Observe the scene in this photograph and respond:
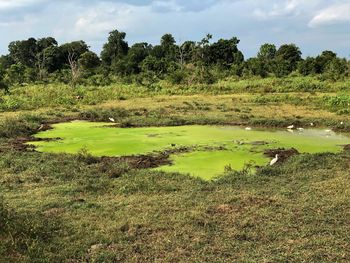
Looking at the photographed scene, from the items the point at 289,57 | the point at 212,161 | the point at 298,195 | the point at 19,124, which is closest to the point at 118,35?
the point at 289,57

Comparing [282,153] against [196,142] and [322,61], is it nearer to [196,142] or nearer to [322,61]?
[196,142]

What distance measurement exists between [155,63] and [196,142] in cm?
2797

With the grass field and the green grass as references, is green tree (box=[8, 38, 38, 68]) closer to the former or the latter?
the grass field

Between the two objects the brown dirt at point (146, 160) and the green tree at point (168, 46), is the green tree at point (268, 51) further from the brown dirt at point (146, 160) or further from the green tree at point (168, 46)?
the brown dirt at point (146, 160)

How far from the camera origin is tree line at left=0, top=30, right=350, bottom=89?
34.2m

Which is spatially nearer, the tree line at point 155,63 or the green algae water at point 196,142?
the green algae water at point 196,142

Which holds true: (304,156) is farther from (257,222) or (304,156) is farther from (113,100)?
(113,100)

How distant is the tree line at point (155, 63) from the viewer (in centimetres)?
3422

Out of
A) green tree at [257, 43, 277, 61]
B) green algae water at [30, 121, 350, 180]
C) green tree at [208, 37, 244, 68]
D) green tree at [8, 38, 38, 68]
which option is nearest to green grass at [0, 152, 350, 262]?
green algae water at [30, 121, 350, 180]

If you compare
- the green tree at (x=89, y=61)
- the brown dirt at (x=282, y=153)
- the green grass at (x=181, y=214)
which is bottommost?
the green grass at (x=181, y=214)

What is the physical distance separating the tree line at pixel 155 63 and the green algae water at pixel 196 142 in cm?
1577

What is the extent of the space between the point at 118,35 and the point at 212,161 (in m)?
42.3

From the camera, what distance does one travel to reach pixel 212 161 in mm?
10703

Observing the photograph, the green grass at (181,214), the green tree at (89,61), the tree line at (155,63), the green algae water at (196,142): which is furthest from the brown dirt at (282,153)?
the green tree at (89,61)
